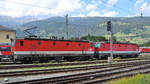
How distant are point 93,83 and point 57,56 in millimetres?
16672

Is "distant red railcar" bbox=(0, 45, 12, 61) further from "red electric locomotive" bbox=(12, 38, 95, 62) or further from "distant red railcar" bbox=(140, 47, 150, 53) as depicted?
"distant red railcar" bbox=(140, 47, 150, 53)

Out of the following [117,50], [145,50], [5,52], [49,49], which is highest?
[49,49]

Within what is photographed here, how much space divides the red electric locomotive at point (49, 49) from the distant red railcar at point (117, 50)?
198 cm

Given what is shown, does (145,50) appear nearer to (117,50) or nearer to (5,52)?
(117,50)

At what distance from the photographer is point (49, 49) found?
27.2 meters

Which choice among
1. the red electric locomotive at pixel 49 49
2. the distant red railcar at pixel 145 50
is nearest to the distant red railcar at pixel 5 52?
the red electric locomotive at pixel 49 49

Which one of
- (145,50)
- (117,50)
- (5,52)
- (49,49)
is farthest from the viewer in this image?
(145,50)

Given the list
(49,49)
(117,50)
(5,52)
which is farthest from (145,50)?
(5,52)

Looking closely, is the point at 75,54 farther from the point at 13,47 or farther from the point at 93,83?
the point at 93,83

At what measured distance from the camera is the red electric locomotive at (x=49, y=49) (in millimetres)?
24531

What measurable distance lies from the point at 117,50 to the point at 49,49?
655 inches

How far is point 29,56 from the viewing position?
25.2 m

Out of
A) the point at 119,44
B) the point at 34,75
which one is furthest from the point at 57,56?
the point at 119,44

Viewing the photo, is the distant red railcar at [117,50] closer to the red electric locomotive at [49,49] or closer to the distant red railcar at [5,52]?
the red electric locomotive at [49,49]
